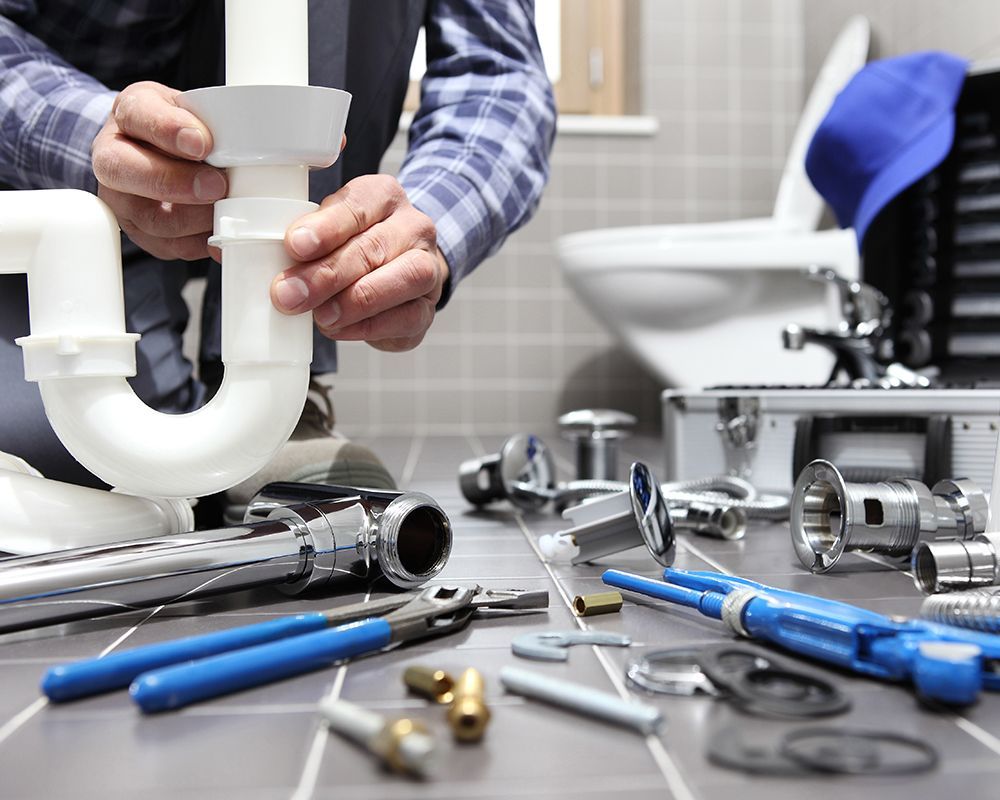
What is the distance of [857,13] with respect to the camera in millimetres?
2160

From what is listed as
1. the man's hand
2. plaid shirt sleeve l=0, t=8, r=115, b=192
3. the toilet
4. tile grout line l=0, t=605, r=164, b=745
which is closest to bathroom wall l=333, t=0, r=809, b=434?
the toilet

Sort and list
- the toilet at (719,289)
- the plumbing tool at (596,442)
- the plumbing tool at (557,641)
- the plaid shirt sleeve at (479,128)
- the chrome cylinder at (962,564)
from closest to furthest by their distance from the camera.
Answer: the plumbing tool at (557,641) → the chrome cylinder at (962,564) → the plaid shirt sleeve at (479,128) → the plumbing tool at (596,442) → the toilet at (719,289)

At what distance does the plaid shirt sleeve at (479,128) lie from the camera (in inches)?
30.6

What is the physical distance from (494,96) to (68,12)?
359 millimetres

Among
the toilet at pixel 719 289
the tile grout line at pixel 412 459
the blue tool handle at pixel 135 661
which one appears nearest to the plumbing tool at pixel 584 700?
the blue tool handle at pixel 135 661

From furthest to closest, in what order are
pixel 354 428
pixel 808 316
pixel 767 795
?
pixel 354 428 → pixel 808 316 → pixel 767 795

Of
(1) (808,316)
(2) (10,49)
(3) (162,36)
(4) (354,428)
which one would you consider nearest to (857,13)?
(1) (808,316)

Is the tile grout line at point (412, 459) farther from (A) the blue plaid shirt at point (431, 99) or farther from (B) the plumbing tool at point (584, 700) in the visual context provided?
(B) the plumbing tool at point (584, 700)

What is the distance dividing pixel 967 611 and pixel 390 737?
290 millimetres

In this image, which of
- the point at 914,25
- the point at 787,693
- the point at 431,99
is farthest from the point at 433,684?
the point at 914,25

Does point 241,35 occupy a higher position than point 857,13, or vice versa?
point 857,13

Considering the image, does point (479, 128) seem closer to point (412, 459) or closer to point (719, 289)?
point (412, 459)

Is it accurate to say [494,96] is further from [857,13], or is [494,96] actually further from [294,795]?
[857,13]

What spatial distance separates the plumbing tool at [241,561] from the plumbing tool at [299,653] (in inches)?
3.0
